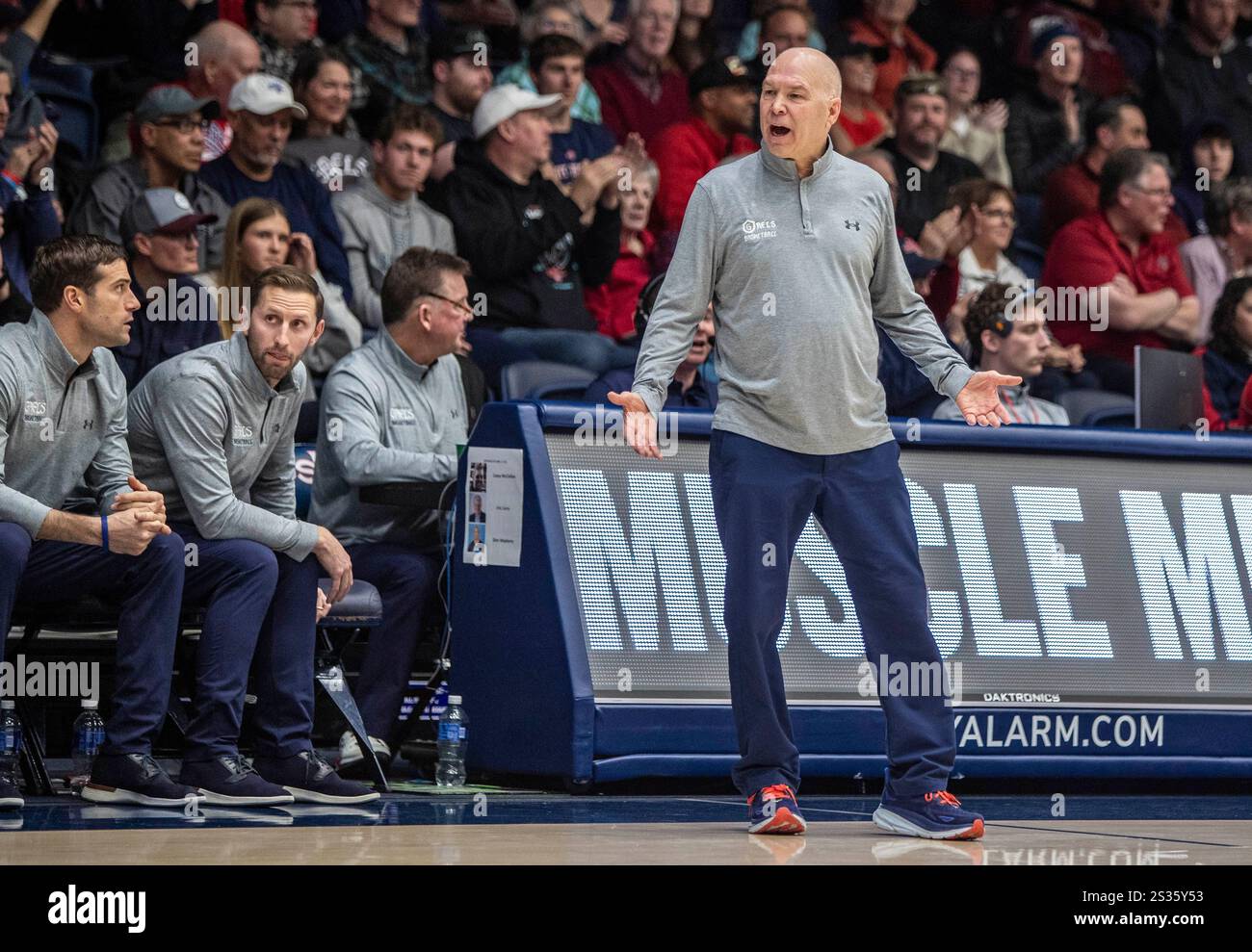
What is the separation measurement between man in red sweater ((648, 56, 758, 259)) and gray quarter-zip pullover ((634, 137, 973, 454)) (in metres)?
4.96

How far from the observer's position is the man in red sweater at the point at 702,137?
1047 cm

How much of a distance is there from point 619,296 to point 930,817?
522cm

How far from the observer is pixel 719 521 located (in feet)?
17.4

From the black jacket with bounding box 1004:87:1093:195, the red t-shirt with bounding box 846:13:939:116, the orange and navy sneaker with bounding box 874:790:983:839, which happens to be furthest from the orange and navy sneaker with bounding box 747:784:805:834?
the black jacket with bounding box 1004:87:1093:195

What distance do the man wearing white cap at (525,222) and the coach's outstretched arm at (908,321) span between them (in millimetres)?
3623

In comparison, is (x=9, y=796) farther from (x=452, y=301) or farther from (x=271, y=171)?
(x=271, y=171)

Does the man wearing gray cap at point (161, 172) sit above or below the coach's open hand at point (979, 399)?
above

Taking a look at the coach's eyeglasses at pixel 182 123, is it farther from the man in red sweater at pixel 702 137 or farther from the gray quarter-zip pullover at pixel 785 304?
the gray quarter-zip pullover at pixel 785 304

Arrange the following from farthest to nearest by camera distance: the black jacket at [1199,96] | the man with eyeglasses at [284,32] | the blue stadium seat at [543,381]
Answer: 1. the black jacket at [1199,96]
2. the man with eyeglasses at [284,32]
3. the blue stadium seat at [543,381]

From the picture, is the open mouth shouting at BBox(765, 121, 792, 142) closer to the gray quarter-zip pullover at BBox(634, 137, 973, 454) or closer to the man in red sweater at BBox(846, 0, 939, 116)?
the gray quarter-zip pullover at BBox(634, 137, 973, 454)

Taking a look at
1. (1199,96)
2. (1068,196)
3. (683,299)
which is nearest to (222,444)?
(683,299)

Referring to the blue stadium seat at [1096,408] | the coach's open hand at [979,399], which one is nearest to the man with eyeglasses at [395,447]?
the coach's open hand at [979,399]

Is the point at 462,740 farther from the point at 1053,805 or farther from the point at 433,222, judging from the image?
the point at 433,222

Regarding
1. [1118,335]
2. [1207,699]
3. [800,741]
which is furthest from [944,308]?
[800,741]
